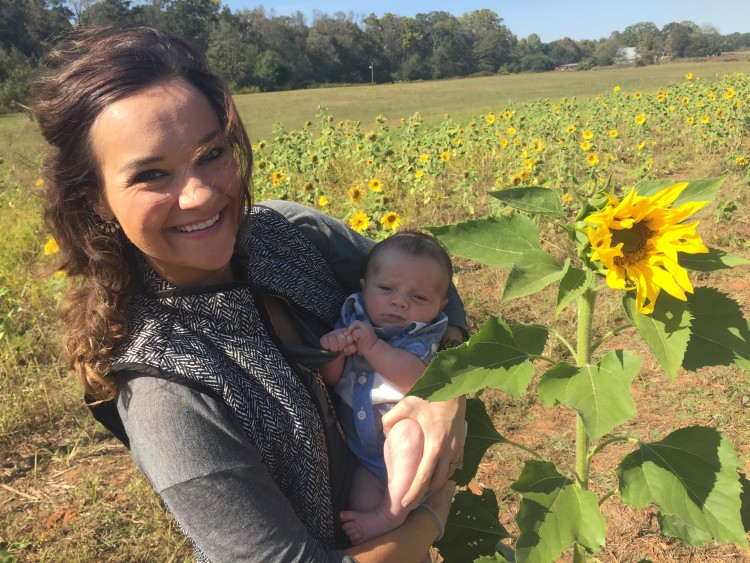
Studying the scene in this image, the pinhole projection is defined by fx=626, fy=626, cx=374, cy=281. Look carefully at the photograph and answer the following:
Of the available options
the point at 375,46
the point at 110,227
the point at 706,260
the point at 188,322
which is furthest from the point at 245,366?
the point at 375,46

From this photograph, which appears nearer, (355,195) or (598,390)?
(598,390)

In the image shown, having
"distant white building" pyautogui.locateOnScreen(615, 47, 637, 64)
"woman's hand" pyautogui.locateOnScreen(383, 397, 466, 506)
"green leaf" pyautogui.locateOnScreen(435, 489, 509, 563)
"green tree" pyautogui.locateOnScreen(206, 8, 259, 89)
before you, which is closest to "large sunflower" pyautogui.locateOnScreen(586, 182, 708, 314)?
"woman's hand" pyautogui.locateOnScreen(383, 397, 466, 506)

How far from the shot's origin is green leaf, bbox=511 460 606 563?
3.46ft

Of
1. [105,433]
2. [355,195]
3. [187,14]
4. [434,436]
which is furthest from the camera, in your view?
[187,14]

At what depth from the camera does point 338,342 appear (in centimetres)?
149

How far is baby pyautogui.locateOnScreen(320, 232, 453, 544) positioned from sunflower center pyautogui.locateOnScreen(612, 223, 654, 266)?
61 centimetres

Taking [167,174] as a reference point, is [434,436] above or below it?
below

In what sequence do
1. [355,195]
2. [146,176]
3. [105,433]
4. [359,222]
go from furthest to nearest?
1. [355,195]
2. [359,222]
3. [105,433]
4. [146,176]

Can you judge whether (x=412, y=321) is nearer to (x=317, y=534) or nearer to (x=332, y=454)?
(x=332, y=454)

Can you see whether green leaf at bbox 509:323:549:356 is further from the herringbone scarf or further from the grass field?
the herringbone scarf

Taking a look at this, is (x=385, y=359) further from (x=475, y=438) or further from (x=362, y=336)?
(x=475, y=438)

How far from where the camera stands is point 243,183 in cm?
141

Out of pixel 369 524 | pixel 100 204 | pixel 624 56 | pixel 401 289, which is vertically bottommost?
pixel 369 524

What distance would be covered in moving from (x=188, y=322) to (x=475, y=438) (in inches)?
27.6
